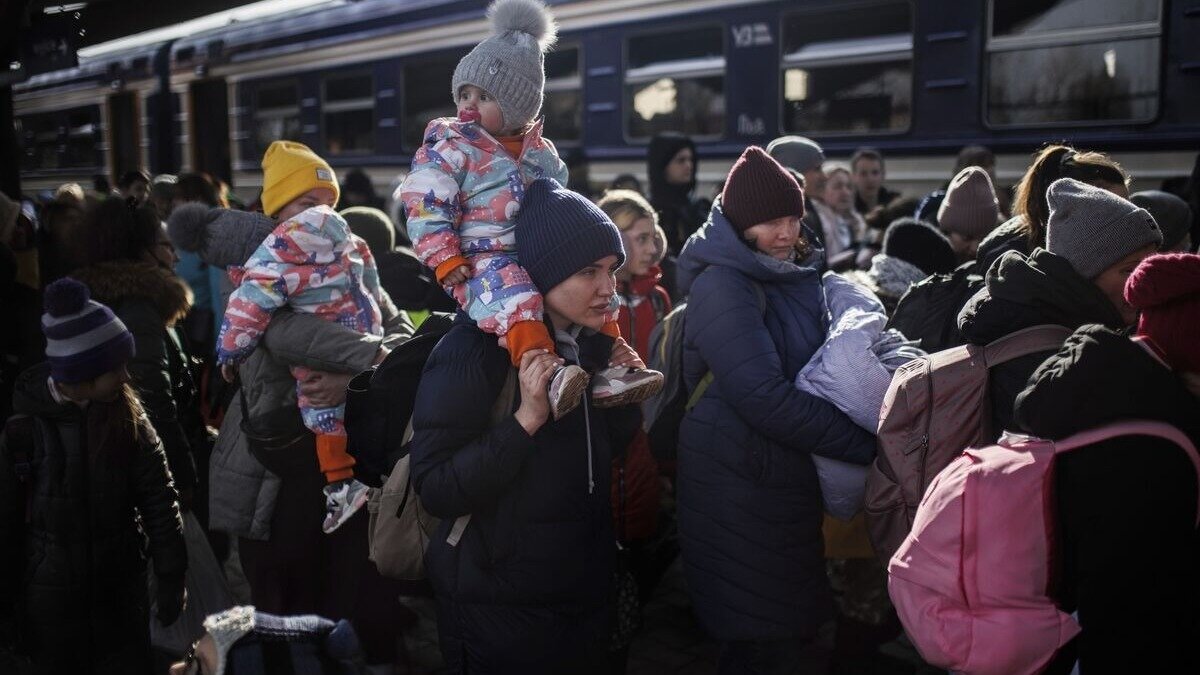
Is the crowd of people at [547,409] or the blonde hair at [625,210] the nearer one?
the crowd of people at [547,409]

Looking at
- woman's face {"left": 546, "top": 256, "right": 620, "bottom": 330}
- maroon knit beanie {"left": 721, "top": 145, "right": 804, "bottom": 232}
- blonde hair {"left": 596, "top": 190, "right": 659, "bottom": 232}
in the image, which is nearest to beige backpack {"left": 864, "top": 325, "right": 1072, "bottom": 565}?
maroon knit beanie {"left": 721, "top": 145, "right": 804, "bottom": 232}

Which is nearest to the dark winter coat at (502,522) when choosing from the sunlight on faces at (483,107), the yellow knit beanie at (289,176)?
the sunlight on faces at (483,107)

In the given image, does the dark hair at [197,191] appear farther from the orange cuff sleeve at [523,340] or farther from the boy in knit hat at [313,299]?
the orange cuff sleeve at [523,340]

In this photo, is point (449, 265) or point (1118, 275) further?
point (449, 265)

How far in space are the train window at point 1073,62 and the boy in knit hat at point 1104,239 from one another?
4.61 m

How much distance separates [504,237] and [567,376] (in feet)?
2.17

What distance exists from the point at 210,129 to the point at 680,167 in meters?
11.0

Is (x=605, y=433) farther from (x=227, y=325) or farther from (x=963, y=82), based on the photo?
(x=963, y=82)

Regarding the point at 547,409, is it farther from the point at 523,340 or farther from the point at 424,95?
the point at 424,95

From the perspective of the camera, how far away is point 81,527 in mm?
3293

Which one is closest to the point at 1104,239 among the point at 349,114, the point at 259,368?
the point at 259,368

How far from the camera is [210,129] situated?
51.9ft

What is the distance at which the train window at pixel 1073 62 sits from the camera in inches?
261

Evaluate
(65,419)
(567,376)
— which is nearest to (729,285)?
(567,376)
